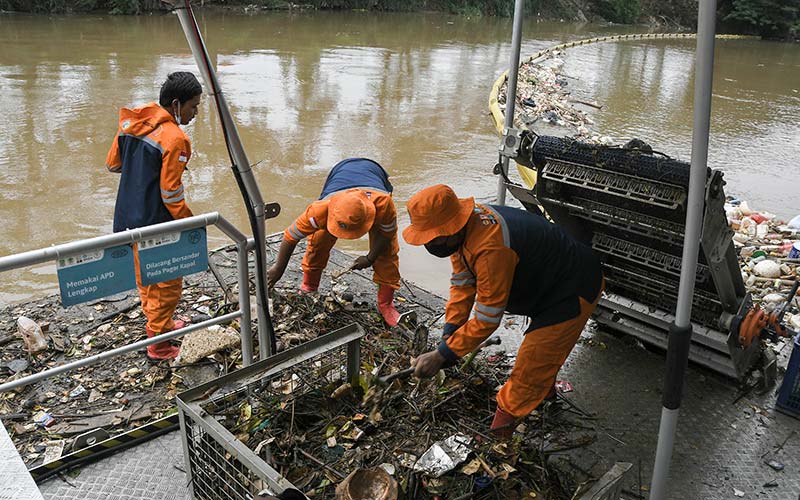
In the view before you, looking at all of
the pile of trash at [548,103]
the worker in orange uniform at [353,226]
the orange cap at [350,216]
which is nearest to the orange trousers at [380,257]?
the worker in orange uniform at [353,226]

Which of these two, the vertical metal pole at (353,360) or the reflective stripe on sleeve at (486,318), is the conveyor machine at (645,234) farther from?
the vertical metal pole at (353,360)

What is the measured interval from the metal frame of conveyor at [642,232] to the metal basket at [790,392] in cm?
22

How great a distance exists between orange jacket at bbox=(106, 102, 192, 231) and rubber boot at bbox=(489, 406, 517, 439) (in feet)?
6.73

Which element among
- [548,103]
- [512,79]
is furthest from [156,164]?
[548,103]

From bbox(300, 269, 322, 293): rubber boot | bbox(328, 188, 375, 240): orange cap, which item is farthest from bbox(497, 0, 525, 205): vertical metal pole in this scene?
bbox(300, 269, 322, 293): rubber boot

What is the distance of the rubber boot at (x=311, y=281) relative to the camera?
15.0 feet

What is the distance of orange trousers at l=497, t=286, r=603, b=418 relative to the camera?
3061 millimetres

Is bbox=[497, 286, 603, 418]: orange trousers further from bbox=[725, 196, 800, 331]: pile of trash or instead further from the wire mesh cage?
bbox=[725, 196, 800, 331]: pile of trash

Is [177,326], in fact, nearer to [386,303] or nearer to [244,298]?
Result: [244,298]

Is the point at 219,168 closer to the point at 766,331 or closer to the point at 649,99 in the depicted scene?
the point at 766,331

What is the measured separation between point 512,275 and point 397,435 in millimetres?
960

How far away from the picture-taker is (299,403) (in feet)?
10.00

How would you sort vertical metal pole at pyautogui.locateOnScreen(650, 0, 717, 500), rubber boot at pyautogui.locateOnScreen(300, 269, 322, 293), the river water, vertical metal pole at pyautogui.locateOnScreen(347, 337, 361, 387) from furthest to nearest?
1. the river water
2. rubber boot at pyautogui.locateOnScreen(300, 269, 322, 293)
3. vertical metal pole at pyautogui.locateOnScreen(347, 337, 361, 387)
4. vertical metal pole at pyautogui.locateOnScreen(650, 0, 717, 500)

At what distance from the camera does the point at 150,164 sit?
137 inches
